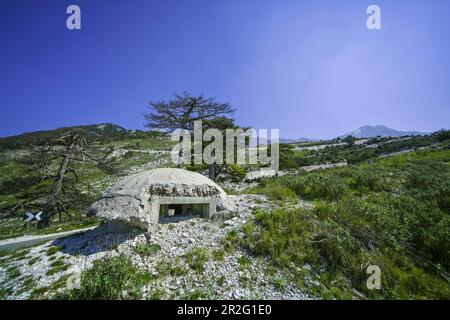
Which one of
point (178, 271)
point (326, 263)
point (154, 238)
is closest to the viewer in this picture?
point (178, 271)

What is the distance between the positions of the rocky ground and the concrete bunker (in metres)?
0.71

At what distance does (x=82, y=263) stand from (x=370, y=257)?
11401 millimetres

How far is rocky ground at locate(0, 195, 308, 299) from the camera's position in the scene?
19.8ft

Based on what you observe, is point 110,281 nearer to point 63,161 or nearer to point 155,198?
point 155,198

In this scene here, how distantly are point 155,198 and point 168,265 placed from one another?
3.13m

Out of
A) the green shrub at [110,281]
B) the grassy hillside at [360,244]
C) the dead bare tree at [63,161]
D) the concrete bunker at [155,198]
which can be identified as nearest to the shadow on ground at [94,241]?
the concrete bunker at [155,198]

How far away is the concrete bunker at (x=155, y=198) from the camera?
8.16 metres

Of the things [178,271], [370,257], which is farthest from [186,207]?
[370,257]

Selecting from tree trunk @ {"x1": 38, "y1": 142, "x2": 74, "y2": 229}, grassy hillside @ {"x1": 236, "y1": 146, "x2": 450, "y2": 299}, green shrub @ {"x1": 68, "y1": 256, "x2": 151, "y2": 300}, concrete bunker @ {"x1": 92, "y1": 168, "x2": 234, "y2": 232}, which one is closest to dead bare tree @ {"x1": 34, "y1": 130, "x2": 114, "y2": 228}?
tree trunk @ {"x1": 38, "y1": 142, "x2": 74, "y2": 229}

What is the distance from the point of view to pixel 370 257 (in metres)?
7.18

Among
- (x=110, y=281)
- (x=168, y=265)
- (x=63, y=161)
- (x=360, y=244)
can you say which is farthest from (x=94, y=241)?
(x=360, y=244)

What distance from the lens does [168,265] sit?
6957 millimetres

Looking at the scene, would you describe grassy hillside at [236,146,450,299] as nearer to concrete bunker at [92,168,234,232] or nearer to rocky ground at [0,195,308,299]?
rocky ground at [0,195,308,299]
